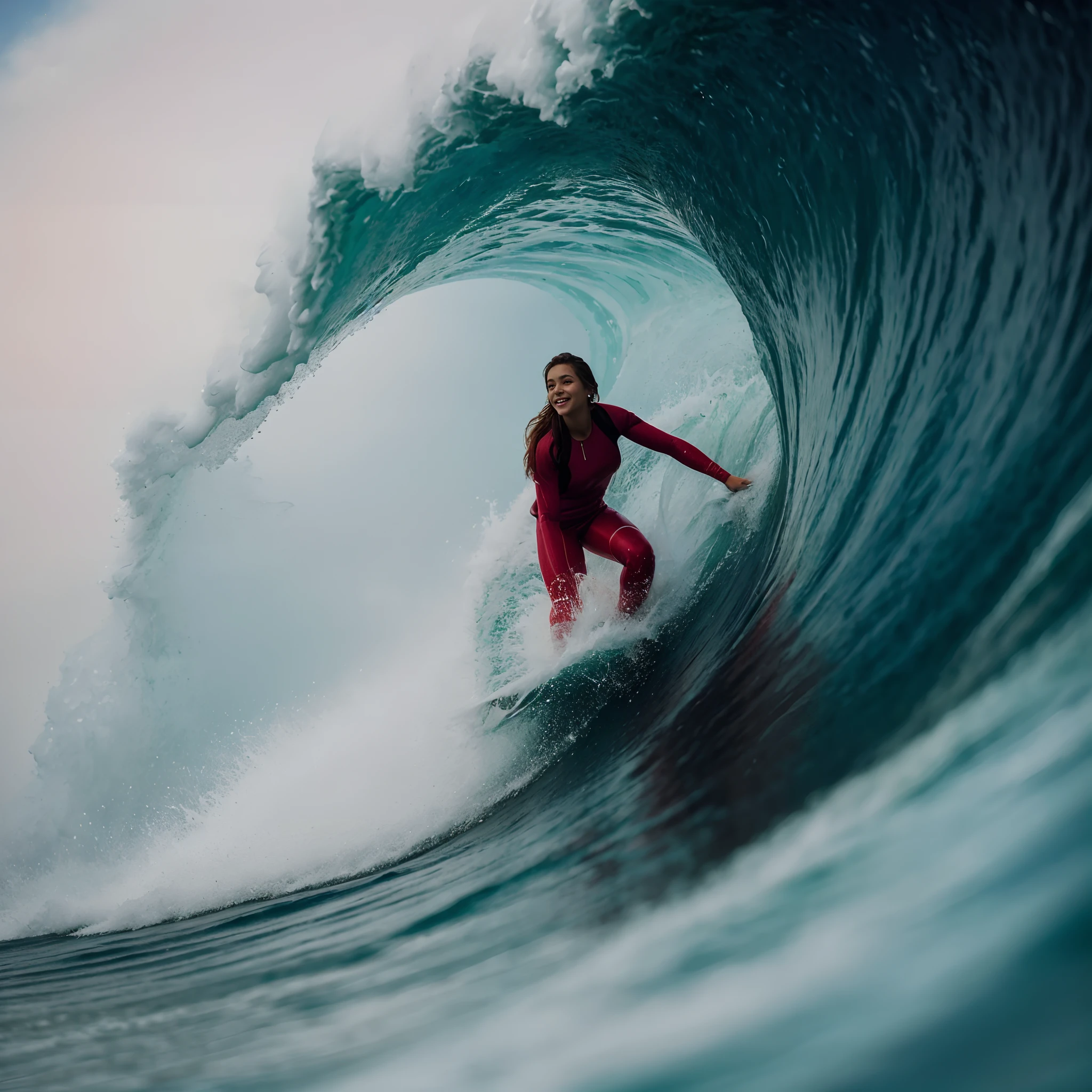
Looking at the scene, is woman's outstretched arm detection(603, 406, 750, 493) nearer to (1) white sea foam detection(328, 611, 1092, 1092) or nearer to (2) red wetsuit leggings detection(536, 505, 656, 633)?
(2) red wetsuit leggings detection(536, 505, 656, 633)

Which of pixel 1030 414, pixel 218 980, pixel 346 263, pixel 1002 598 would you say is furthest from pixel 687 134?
pixel 218 980

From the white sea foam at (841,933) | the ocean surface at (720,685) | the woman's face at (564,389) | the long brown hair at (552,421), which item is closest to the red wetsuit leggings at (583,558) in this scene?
the ocean surface at (720,685)

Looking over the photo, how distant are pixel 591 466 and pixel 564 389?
1.06 feet

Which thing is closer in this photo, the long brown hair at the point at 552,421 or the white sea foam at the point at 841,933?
the white sea foam at the point at 841,933

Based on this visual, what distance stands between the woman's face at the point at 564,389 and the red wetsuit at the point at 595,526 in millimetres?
175

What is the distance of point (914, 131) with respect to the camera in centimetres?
204

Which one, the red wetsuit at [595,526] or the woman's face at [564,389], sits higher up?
the woman's face at [564,389]

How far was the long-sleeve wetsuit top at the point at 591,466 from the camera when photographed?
9.55ft

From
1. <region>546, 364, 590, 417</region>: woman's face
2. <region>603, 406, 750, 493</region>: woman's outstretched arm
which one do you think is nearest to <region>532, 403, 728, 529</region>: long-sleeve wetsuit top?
<region>603, 406, 750, 493</region>: woman's outstretched arm

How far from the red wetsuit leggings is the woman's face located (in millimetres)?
479

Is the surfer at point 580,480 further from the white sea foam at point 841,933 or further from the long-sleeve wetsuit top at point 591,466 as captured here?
the white sea foam at point 841,933

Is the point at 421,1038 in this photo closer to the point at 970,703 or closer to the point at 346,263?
the point at 970,703

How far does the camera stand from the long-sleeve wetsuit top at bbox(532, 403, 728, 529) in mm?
2910

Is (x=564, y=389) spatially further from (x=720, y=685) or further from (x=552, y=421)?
(x=720, y=685)
